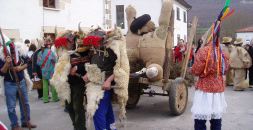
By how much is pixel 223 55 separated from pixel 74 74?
7.44 feet

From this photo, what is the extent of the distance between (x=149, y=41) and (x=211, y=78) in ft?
7.34

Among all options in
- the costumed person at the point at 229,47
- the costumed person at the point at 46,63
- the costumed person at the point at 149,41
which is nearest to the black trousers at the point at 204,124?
the costumed person at the point at 149,41

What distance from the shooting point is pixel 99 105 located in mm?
4988

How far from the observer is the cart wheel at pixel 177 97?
23.1 feet

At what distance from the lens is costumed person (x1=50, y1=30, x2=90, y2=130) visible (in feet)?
17.4

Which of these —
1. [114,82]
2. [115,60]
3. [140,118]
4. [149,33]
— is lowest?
[140,118]

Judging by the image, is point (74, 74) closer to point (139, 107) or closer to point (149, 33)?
point (149, 33)

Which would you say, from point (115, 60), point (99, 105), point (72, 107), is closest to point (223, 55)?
point (115, 60)

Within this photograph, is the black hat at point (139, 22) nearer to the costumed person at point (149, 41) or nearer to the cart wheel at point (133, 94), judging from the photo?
the costumed person at point (149, 41)

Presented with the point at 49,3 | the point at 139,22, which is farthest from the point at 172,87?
the point at 49,3

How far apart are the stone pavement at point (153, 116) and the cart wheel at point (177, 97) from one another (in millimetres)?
161

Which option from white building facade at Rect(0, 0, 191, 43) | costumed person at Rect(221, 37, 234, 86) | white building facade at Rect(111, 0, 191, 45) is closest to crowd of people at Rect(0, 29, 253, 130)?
white building facade at Rect(0, 0, 191, 43)

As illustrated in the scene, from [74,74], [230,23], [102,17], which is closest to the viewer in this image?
[74,74]

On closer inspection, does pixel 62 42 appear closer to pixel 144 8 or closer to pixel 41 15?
pixel 41 15
